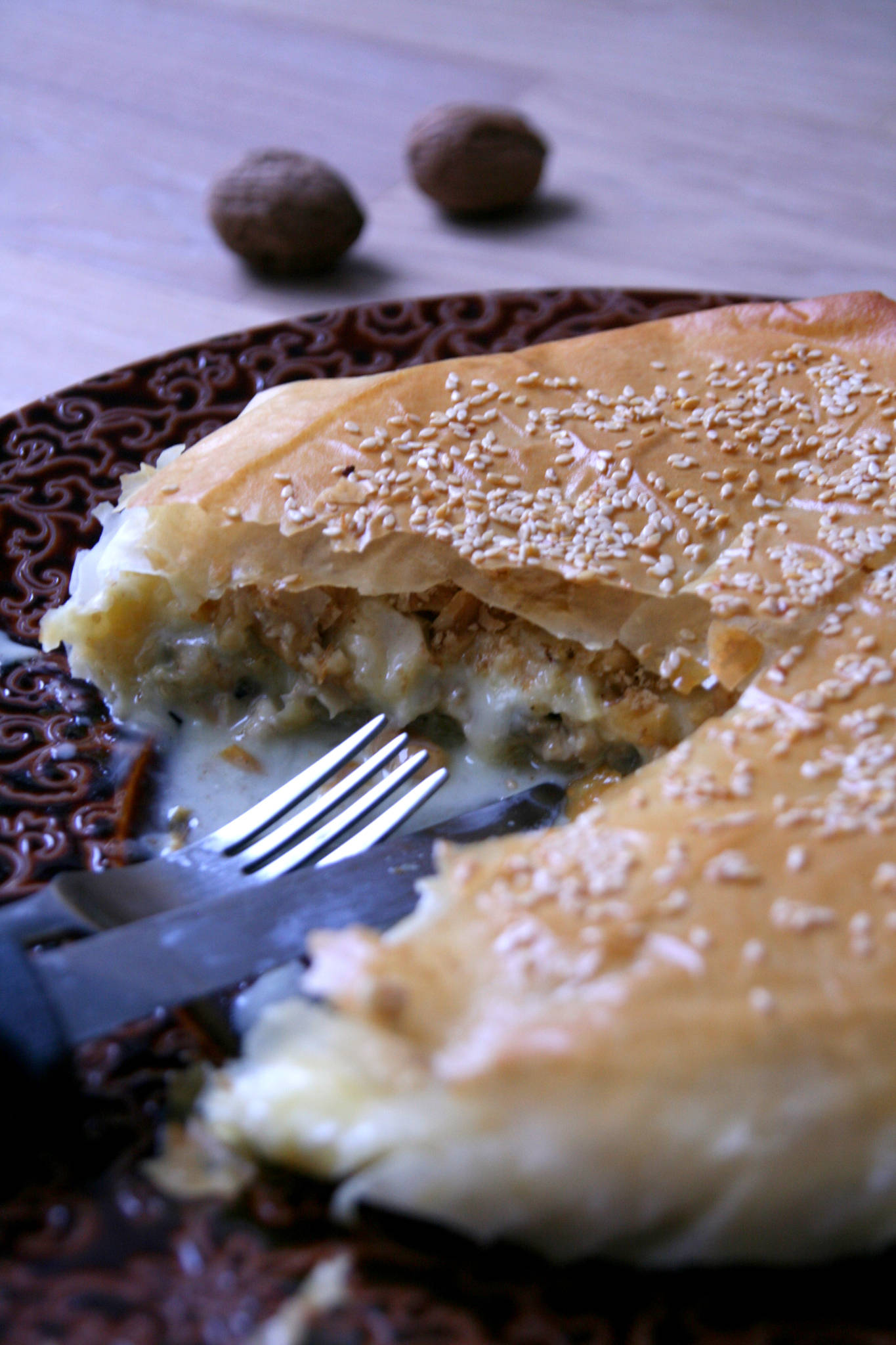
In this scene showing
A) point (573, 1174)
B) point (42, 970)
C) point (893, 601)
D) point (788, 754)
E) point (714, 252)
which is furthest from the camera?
point (714, 252)

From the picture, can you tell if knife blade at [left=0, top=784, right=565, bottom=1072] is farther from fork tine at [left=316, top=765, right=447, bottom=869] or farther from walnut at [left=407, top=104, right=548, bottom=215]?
walnut at [left=407, top=104, right=548, bottom=215]

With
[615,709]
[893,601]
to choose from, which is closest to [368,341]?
[615,709]

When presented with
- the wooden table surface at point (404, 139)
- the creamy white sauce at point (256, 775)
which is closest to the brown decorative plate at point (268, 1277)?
the creamy white sauce at point (256, 775)

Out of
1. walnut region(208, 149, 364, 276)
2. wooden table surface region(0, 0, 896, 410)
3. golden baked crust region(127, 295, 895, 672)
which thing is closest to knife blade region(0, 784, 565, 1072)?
golden baked crust region(127, 295, 895, 672)

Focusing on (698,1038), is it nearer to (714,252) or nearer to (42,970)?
(42,970)

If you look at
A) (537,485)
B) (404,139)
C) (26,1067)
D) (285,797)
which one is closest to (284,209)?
(404,139)

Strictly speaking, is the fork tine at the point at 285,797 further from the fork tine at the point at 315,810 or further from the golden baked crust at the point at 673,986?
the golden baked crust at the point at 673,986

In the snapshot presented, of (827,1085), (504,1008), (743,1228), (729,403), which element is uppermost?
(729,403)

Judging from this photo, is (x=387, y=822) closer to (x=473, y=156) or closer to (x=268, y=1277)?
(x=268, y=1277)
